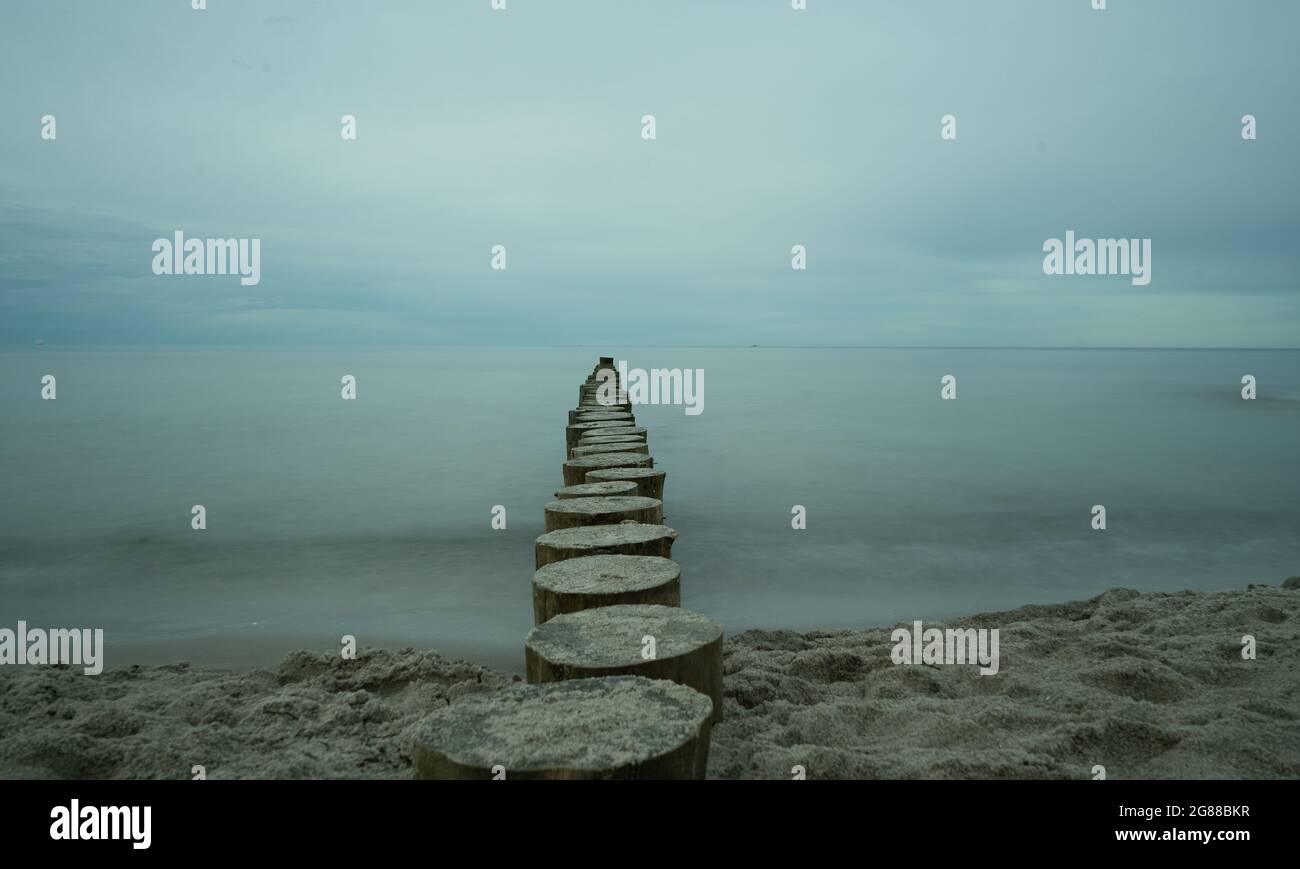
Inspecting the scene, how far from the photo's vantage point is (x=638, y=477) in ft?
16.4

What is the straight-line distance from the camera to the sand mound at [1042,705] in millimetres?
2402

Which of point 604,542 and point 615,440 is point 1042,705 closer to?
point 604,542

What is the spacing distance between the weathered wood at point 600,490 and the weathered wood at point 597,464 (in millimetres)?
580

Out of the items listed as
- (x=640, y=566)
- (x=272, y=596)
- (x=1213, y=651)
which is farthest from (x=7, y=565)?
(x=1213, y=651)

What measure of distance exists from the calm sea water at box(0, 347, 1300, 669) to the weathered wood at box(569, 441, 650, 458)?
1206 mm

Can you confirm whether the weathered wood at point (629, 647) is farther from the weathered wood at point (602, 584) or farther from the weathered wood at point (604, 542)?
the weathered wood at point (604, 542)

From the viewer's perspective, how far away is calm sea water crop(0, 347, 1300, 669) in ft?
19.4

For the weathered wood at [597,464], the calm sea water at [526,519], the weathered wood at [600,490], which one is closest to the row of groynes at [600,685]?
the weathered wood at [600,490]

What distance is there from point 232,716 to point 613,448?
3.59 m

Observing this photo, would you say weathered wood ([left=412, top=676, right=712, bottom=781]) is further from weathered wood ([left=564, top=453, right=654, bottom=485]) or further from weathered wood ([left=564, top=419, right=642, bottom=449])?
weathered wood ([left=564, top=419, right=642, bottom=449])

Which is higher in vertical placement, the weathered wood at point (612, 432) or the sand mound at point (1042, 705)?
the weathered wood at point (612, 432)

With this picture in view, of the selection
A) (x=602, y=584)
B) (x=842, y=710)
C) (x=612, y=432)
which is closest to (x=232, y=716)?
(x=602, y=584)

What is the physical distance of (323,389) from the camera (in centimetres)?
3200
